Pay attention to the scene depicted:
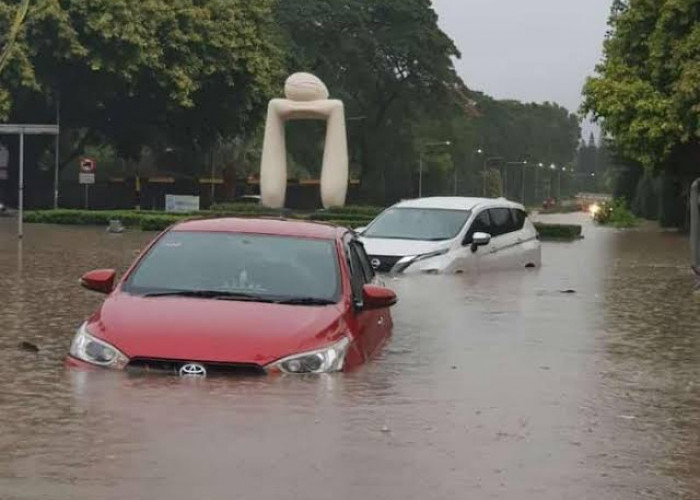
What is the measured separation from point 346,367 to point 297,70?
60081 mm

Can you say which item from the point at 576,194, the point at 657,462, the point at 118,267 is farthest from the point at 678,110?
the point at 576,194

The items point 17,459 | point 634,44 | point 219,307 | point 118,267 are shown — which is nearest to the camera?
point 17,459

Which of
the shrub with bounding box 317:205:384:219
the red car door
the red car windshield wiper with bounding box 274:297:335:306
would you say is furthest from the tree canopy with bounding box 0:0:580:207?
the red car windshield wiper with bounding box 274:297:335:306

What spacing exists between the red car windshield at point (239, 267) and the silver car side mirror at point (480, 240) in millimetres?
9862

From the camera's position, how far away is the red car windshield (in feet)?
31.8

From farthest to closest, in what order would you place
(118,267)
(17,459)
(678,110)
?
1. (678,110)
2. (118,267)
3. (17,459)

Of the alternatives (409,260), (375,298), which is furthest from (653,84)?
(375,298)

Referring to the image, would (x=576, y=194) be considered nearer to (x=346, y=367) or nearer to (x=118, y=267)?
(x=118, y=267)

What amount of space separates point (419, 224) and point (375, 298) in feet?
36.7

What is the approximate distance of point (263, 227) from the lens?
35.0 ft

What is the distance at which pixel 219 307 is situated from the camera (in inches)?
361

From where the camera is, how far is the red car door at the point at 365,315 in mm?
10017

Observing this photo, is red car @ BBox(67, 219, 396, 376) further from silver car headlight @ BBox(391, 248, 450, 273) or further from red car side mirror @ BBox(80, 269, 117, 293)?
silver car headlight @ BBox(391, 248, 450, 273)

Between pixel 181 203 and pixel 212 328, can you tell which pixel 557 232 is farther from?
pixel 212 328
